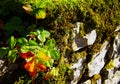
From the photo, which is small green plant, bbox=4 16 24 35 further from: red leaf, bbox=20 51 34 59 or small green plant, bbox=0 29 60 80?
red leaf, bbox=20 51 34 59

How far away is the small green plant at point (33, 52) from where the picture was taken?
7.64 feet

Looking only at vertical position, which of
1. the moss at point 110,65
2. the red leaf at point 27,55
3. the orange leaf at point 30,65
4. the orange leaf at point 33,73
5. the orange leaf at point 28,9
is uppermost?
the orange leaf at point 28,9

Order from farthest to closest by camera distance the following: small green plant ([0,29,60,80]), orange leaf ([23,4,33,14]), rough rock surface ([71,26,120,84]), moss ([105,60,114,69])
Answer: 1. moss ([105,60,114,69])
2. rough rock surface ([71,26,120,84])
3. orange leaf ([23,4,33,14])
4. small green plant ([0,29,60,80])

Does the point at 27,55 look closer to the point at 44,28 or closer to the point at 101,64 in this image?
the point at 44,28

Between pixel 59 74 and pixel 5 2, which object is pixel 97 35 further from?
pixel 5 2

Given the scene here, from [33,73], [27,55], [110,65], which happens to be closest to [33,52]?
A: [27,55]

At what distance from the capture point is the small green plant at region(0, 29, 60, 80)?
2.33 meters

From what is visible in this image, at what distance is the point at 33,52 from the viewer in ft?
7.79

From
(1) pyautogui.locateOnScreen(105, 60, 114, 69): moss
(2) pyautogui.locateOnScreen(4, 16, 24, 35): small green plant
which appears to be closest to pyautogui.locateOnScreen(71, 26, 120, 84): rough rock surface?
(1) pyautogui.locateOnScreen(105, 60, 114, 69): moss

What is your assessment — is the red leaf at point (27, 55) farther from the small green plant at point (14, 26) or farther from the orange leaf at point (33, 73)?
the small green plant at point (14, 26)

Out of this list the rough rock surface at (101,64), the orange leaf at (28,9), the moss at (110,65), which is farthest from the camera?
the moss at (110,65)

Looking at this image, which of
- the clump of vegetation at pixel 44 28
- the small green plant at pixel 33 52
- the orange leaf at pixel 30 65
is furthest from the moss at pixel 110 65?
the orange leaf at pixel 30 65

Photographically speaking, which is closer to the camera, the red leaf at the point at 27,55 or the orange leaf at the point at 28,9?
the red leaf at the point at 27,55

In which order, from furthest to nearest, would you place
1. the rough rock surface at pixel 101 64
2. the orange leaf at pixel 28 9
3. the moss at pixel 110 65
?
1. the moss at pixel 110 65
2. the rough rock surface at pixel 101 64
3. the orange leaf at pixel 28 9
